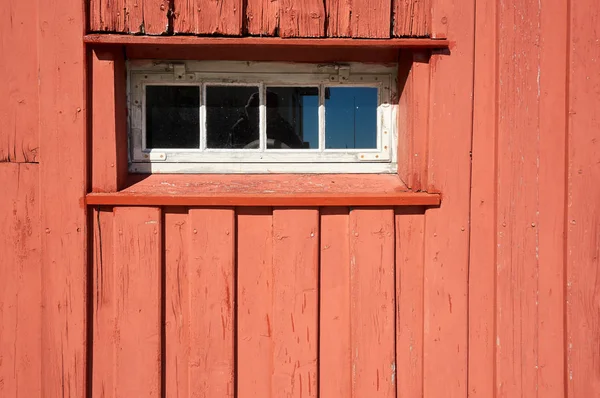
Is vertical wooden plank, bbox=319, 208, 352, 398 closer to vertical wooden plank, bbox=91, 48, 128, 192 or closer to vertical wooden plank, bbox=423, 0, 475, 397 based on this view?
vertical wooden plank, bbox=423, 0, 475, 397

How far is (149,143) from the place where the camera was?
206 cm

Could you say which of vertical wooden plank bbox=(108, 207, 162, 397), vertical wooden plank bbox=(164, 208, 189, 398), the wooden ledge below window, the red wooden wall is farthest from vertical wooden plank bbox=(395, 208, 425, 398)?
vertical wooden plank bbox=(108, 207, 162, 397)

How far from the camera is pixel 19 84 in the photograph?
1.86 metres

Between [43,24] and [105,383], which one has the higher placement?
[43,24]

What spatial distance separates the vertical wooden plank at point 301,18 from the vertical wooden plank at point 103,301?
3.45 ft

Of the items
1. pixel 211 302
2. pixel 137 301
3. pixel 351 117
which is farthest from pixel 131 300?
pixel 351 117

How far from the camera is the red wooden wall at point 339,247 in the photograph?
6.09ft

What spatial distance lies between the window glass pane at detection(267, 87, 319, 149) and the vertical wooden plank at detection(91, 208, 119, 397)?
31.0 inches

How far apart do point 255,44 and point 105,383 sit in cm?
154

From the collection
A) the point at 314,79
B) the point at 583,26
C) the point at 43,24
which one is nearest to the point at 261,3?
the point at 314,79

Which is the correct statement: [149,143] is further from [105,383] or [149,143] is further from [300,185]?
[105,383]

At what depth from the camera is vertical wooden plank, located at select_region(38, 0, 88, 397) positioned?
6.04ft

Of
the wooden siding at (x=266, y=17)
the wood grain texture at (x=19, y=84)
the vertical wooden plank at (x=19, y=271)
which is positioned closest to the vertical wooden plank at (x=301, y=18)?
the wooden siding at (x=266, y=17)

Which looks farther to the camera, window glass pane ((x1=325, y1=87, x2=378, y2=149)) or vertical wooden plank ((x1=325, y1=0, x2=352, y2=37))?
window glass pane ((x1=325, y1=87, x2=378, y2=149))
